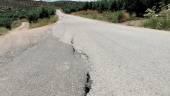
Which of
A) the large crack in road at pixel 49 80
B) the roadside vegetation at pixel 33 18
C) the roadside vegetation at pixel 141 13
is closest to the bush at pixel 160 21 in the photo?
the roadside vegetation at pixel 141 13

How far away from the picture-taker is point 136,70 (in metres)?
6.74

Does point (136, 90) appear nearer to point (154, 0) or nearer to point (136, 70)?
point (136, 70)

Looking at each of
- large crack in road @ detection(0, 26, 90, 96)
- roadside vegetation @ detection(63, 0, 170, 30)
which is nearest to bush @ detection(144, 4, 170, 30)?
roadside vegetation @ detection(63, 0, 170, 30)

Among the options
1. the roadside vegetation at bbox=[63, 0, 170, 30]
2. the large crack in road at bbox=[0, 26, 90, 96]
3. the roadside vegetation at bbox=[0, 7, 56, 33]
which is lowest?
the roadside vegetation at bbox=[0, 7, 56, 33]

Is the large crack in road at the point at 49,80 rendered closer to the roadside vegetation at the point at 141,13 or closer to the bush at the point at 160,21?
the bush at the point at 160,21

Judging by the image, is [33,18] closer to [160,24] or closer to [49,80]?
[160,24]

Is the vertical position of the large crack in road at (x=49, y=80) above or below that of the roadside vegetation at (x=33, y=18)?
above

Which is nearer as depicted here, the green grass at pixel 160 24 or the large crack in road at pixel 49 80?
the large crack in road at pixel 49 80

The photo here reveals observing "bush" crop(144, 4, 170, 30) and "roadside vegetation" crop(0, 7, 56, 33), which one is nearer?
"bush" crop(144, 4, 170, 30)

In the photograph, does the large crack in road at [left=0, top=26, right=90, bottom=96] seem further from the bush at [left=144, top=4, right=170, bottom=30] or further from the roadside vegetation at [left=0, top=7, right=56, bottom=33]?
the roadside vegetation at [left=0, top=7, right=56, bottom=33]

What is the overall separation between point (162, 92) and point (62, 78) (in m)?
2.43

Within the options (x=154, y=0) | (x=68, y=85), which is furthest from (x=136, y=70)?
(x=154, y=0)

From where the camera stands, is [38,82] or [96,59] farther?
[96,59]

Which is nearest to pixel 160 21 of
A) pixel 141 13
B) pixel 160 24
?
pixel 160 24
